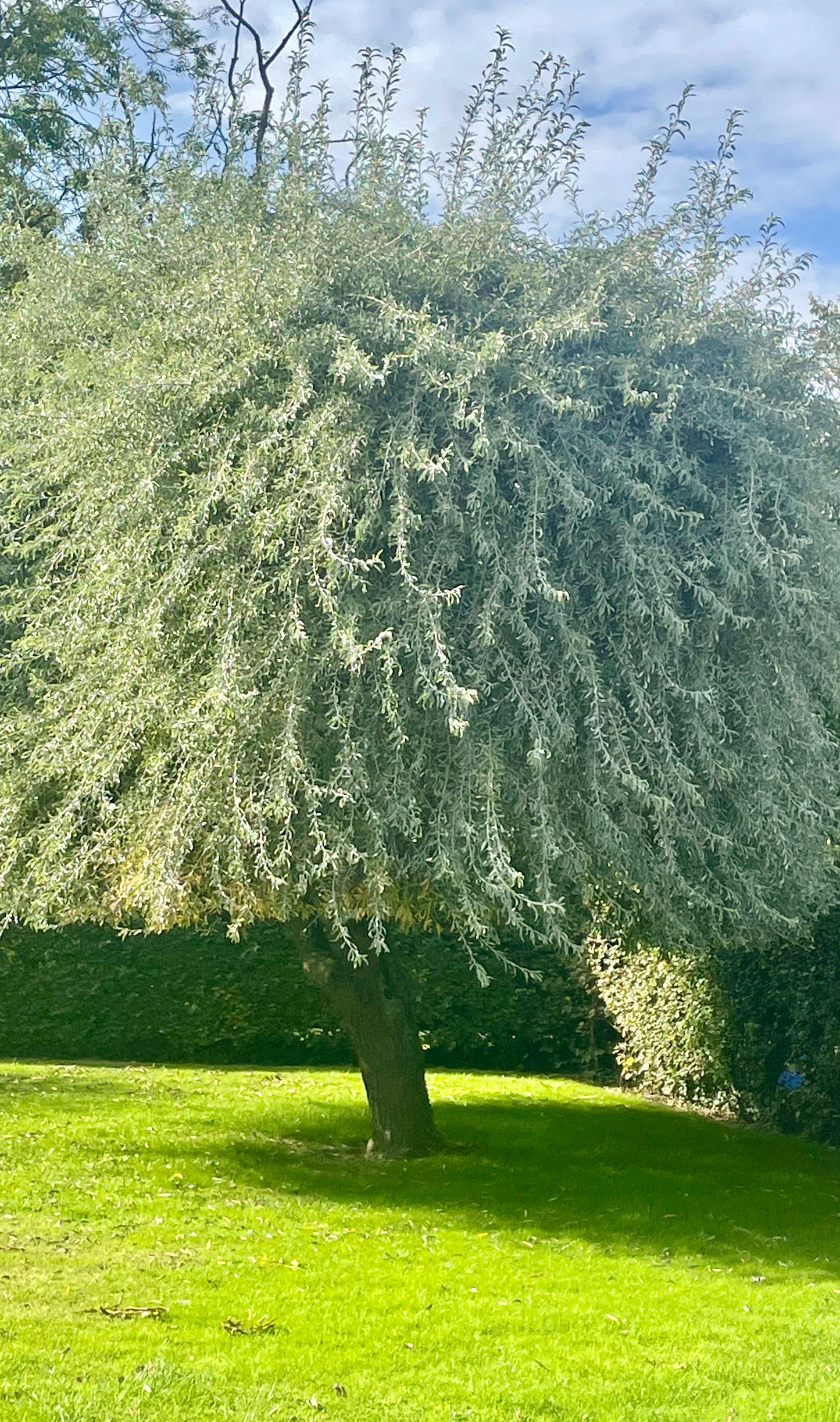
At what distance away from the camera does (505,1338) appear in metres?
6.23

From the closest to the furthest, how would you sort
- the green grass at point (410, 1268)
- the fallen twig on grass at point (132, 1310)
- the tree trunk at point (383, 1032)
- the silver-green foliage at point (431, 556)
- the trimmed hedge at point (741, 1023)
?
the green grass at point (410, 1268) < the fallen twig on grass at point (132, 1310) < the silver-green foliage at point (431, 556) < the tree trunk at point (383, 1032) < the trimmed hedge at point (741, 1023)

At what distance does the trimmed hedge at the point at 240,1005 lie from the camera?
15258 mm

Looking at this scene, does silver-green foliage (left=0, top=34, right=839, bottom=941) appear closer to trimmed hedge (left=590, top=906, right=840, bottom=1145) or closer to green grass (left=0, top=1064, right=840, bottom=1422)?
green grass (left=0, top=1064, right=840, bottom=1422)

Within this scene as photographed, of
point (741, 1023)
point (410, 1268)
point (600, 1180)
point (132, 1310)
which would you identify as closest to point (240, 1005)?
point (741, 1023)

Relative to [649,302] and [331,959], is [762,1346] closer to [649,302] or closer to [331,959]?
[331,959]

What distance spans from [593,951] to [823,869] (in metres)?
6.70

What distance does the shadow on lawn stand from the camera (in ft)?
27.8

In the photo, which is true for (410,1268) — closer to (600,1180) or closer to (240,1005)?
(600,1180)

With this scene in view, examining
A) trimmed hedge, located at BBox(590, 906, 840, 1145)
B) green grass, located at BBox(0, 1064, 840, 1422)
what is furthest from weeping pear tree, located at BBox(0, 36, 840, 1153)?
trimmed hedge, located at BBox(590, 906, 840, 1145)

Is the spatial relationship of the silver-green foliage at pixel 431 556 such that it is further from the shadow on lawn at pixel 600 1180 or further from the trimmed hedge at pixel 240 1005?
the trimmed hedge at pixel 240 1005

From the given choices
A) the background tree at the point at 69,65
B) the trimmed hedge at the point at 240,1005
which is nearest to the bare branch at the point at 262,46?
the background tree at the point at 69,65

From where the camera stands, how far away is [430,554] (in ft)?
23.9

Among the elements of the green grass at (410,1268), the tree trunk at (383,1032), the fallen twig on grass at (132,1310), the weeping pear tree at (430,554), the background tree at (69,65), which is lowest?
the fallen twig on grass at (132,1310)

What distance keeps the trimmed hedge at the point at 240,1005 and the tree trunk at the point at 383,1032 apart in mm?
4814
